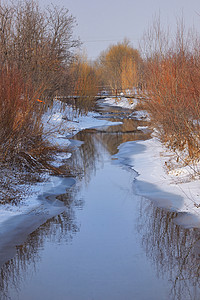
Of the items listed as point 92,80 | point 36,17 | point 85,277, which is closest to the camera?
point 85,277

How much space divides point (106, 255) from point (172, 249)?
96 cm

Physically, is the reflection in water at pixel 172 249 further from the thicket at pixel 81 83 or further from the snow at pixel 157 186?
the thicket at pixel 81 83

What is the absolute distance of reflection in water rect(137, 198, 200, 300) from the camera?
443cm

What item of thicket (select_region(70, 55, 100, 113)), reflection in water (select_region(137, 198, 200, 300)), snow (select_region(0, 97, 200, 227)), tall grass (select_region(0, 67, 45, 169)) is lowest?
reflection in water (select_region(137, 198, 200, 300))

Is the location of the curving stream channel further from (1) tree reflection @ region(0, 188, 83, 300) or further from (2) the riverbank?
(2) the riverbank

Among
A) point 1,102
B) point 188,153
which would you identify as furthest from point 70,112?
point 1,102

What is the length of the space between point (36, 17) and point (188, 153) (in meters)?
12.8

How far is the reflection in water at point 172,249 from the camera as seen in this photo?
174 inches

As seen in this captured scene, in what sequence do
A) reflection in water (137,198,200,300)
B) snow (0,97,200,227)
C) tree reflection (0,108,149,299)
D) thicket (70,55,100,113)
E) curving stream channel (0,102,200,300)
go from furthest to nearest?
thicket (70,55,100,113), snow (0,97,200,227), tree reflection (0,108,149,299), reflection in water (137,198,200,300), curving stream channel (0,102,200,300)

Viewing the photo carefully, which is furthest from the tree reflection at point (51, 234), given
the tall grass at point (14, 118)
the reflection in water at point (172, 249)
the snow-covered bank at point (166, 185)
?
the tall grass at point (14, 118)

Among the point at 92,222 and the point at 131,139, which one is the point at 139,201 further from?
the point at 131,139

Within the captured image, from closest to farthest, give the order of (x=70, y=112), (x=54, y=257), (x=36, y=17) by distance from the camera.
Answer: (x=54, y=257) < (x=36, y=17) < (x=70, y=112)

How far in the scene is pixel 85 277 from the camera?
14.8 feet

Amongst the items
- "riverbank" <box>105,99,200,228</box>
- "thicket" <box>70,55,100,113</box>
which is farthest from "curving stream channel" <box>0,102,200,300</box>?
"thicket" <box>70,55,100,113</box>
